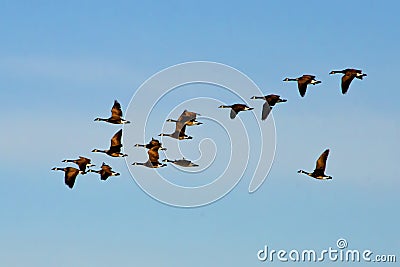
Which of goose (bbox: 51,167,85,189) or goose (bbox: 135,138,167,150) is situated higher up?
goose (bbox: 135,138,167,150)

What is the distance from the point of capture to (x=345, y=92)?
7025 centimetres

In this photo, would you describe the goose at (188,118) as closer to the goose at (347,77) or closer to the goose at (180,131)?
the goose at (180,131)

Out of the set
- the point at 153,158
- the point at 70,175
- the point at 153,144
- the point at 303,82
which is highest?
the point at 303,82

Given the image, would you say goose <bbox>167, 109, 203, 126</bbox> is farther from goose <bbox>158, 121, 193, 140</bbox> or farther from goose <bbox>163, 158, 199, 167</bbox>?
goose <bbox>163, 158, 199, 167</bbox>

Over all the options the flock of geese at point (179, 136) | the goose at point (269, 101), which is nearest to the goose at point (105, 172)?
the flock of geese at point (179, 136)

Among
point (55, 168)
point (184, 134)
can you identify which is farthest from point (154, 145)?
point (55, 168)

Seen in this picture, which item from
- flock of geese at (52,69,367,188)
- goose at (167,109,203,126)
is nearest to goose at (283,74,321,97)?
flock of geese at (52,69,367,188)

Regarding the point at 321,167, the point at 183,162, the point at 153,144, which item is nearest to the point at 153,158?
the point at 153,144

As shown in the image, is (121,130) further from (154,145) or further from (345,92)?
(345,92)

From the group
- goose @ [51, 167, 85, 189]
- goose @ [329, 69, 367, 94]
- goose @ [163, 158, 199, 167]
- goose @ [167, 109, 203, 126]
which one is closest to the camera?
goose @ [329, 69, 367, 94]

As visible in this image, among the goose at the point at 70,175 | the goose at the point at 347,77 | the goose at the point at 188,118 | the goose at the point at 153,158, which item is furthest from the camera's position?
the goose at the point at 153,158

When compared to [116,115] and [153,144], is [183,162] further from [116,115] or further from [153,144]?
[116,115]

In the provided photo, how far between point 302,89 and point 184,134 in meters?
7.58

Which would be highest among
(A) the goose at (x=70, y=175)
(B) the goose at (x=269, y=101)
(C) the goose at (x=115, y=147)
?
(B) the goose at (x=269, y=101)
